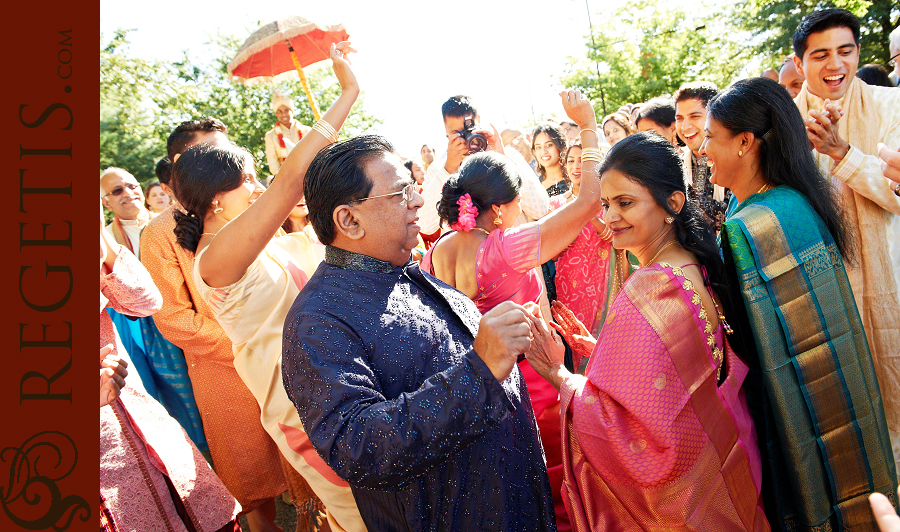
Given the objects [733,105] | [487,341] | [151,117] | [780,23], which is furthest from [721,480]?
[151,117]

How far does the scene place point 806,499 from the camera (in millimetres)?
2057

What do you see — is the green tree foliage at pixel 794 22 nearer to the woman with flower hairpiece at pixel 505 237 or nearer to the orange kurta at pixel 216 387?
the woman with flower hairpiece at pixel 505 237

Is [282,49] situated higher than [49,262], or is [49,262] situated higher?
[282,49]

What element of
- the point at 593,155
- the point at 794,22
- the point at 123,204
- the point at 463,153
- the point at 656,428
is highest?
the point at 794,22

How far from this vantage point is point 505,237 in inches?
109

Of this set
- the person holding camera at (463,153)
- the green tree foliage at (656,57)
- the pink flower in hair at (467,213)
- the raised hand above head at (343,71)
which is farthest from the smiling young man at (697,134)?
the green tree foliage at (656,57)

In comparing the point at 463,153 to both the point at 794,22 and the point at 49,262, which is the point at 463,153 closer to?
the point at 49,262

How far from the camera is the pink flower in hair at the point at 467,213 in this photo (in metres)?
2.82

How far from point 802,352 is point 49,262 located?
232 centimetres

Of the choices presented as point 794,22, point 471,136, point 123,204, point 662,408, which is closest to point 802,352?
point 662,408

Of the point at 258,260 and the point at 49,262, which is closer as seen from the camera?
the point at 49,262

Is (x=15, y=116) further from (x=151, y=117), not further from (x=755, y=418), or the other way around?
(x=151, y=117)

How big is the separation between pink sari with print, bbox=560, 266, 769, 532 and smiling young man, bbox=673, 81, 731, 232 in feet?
6.83

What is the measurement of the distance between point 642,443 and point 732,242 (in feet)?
2.86
